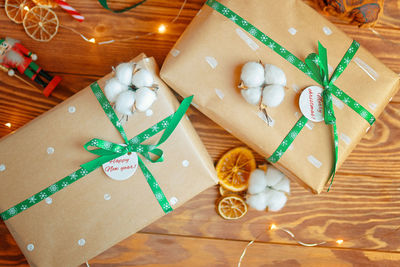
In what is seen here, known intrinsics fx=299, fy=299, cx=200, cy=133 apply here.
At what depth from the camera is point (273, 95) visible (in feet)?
2.81

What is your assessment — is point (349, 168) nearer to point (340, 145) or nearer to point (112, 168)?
point (340, 145)

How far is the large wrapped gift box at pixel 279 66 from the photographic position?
0.92 metres

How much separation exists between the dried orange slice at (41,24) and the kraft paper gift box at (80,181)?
36 cm

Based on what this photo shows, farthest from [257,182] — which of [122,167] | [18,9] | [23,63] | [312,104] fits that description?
[18,9]

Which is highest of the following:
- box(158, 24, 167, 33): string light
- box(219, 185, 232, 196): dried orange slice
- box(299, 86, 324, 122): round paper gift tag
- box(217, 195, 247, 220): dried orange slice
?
box(299, 86, 324, 122): round paper gift tag

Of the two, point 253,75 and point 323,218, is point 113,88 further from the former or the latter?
point 323,218

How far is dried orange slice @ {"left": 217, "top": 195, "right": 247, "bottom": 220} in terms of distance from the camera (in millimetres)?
1147

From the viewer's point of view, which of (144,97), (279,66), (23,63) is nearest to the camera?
(144,97)

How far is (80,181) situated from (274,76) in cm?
67

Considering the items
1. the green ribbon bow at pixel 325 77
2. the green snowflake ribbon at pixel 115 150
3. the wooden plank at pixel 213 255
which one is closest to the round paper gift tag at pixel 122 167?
the green snowflake ribbon at pixel 115 150

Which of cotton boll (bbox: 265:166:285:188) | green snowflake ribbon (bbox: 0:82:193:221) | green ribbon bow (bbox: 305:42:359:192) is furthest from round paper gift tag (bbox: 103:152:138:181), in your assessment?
green ribbon bow (bbox: 305:42:359:192)

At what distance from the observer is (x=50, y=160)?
92 cm

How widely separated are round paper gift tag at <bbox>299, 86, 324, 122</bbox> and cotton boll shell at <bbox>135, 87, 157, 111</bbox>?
1.49 feet

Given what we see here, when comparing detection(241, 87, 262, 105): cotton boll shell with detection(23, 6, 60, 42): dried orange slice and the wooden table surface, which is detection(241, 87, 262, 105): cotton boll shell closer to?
the wooden table surface
